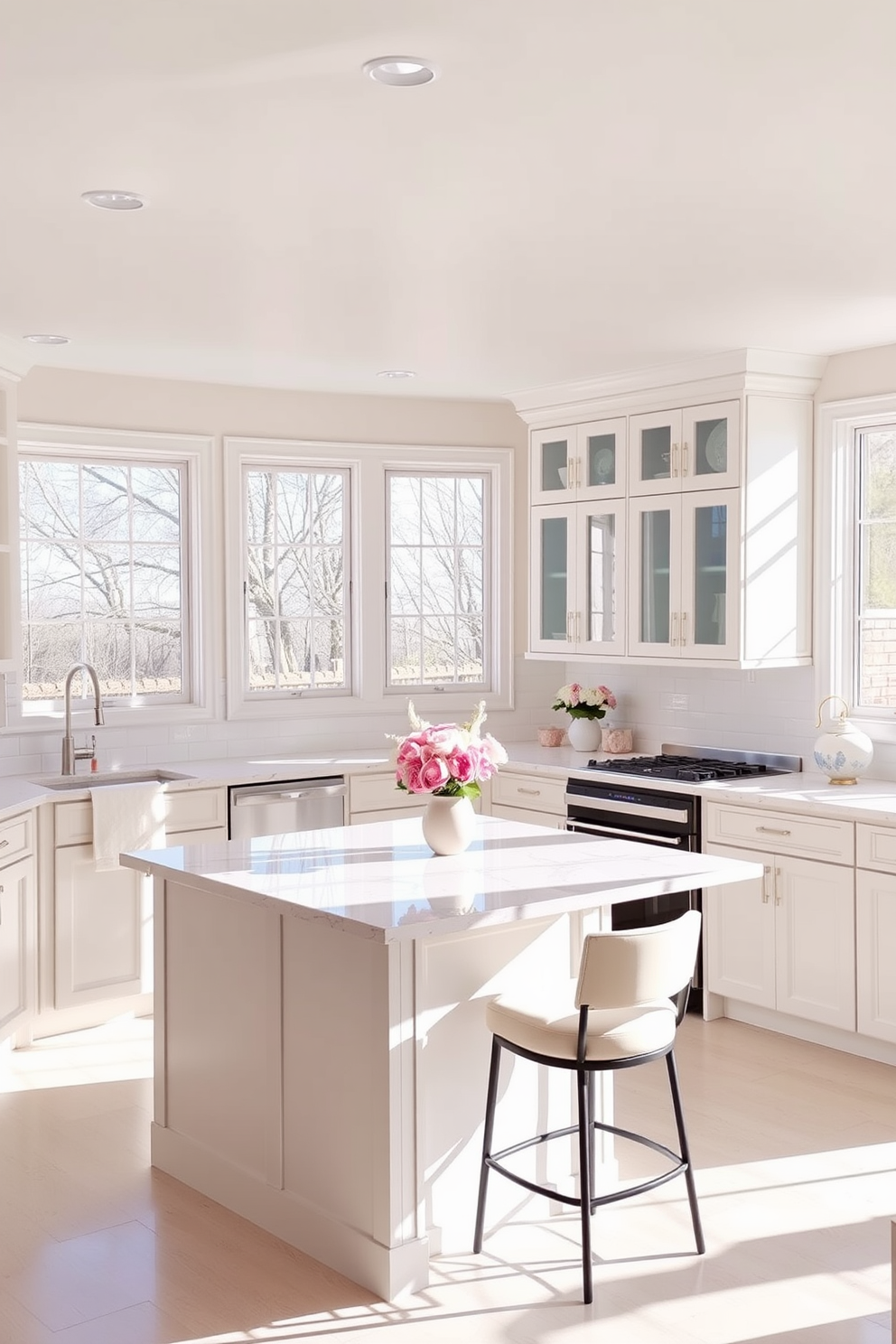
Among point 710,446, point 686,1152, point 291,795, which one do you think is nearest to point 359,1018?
point 686,1152

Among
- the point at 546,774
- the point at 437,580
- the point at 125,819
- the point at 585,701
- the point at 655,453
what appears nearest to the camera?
the point at 125,819

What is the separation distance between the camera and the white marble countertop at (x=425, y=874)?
3.05 m

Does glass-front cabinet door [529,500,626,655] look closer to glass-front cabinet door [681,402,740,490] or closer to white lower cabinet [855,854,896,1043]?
glass-front cabinet door [681,402,740,490]

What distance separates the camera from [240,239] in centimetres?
365

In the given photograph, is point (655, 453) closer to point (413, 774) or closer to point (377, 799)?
point (377, 799)

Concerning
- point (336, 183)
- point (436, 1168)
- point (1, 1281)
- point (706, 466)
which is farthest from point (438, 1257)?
point (706, 466)

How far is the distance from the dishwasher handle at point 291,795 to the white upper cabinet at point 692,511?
1.31 m

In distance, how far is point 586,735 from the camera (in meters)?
6.40

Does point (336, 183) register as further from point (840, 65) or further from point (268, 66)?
point (840, 65)

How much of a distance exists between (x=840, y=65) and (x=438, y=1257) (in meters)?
2.84

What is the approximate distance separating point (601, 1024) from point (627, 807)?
7.70 feet

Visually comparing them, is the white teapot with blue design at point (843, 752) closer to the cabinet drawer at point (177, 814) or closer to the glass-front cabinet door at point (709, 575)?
the glass-front cabinet door at point (709, 575)

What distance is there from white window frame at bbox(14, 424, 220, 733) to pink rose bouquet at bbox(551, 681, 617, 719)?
1.68 meters

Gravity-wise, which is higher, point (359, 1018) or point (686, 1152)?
Result: point (359, 1018)
